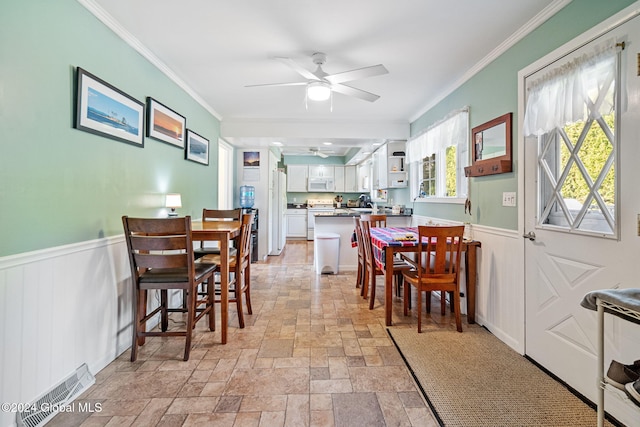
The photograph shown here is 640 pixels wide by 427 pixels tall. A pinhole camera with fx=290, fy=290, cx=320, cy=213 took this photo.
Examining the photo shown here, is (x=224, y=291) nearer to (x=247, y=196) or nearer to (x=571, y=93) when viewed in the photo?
(x=571, y=93)

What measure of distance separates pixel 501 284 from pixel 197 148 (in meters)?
3.65

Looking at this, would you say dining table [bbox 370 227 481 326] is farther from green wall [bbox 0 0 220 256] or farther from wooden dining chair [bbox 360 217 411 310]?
green wall [bbox 0 0 220 256]

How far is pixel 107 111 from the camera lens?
2059 millimetres

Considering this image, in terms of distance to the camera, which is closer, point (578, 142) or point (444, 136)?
point (578, 142)

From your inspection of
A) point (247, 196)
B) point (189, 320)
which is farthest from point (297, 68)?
point (247, 196)

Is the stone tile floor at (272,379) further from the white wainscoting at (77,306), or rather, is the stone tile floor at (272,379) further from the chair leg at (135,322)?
the white wainscoting at (77,306)

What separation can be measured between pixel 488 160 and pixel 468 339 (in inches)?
61.2

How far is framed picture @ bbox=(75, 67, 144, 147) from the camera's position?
1821 mm

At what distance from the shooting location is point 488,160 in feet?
8.45

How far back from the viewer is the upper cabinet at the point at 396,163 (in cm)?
479

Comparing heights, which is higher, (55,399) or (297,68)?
(297,68)

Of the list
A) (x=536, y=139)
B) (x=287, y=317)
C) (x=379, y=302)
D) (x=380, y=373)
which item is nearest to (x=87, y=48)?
(x=287, y=317)

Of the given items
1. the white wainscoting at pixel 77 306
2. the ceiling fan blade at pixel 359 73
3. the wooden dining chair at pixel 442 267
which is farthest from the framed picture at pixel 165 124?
the wooden dining chair at pixel 442 267

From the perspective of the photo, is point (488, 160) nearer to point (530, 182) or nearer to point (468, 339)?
point (530, 182)
